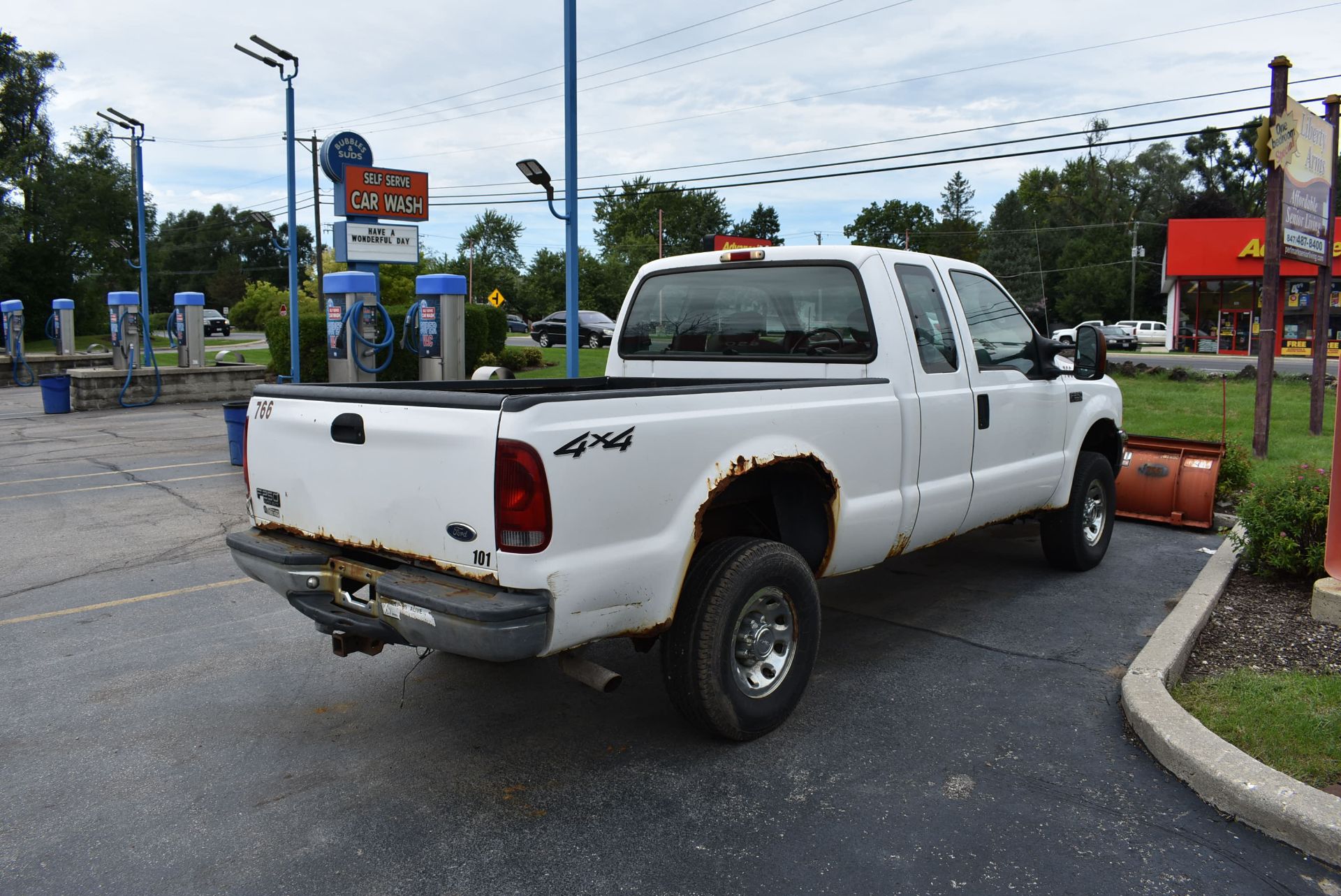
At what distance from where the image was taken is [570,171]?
12.5 m

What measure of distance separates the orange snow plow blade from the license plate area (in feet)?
21.5

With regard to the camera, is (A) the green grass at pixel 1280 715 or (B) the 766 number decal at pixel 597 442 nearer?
(B) the 766 number decal at pixel 597 442

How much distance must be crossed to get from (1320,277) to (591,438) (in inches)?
515

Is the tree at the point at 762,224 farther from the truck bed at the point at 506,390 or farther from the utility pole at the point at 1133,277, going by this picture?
the truck bed at the point at 506,390

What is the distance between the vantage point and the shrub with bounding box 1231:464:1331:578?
5.94 m

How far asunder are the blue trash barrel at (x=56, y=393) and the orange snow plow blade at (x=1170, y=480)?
57.4ft

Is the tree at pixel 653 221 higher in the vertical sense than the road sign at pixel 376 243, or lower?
higher

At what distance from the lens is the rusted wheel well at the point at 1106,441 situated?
6.86 m

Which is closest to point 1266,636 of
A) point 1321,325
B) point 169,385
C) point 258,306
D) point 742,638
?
point 742,638

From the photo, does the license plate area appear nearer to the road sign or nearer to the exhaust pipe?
the exhaust pipe

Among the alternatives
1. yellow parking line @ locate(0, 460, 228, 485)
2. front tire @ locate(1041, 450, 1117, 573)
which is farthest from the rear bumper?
yellow parking line @ locate(0, 460, 228, 485)

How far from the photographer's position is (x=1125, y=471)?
8555 mm

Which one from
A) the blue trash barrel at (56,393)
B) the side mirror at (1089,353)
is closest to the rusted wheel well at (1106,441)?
the side mirror at (1089,353)

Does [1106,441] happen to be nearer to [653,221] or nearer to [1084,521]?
[1084,521]
